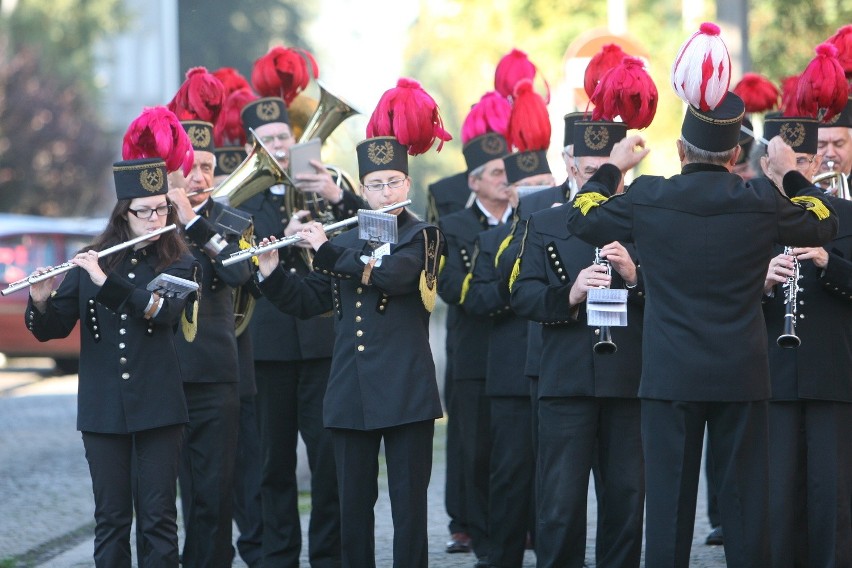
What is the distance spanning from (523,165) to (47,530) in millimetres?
3810

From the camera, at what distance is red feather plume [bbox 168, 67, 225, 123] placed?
947cm

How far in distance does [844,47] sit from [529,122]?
185 cm

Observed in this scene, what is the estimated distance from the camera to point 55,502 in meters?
11.8

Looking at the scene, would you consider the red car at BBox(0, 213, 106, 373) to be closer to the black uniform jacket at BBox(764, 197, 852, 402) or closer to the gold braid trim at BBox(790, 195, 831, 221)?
the black uniform jacket at BBox(764, 197, 852, 402)

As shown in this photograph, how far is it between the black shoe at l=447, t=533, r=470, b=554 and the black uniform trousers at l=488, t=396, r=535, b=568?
0.79 m

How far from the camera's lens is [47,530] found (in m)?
10.6

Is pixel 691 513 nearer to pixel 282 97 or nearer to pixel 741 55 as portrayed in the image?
pixel 282 97

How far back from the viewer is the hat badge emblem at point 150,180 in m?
7.59

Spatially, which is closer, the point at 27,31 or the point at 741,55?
the point at 741,55

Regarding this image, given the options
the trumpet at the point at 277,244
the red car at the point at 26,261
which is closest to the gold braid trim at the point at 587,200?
the trumpet at the point at 277,244

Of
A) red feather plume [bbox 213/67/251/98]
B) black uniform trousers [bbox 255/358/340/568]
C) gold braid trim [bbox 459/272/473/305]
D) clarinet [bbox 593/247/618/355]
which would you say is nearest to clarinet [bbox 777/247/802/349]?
clarinet [bbox 593/247/618/355]

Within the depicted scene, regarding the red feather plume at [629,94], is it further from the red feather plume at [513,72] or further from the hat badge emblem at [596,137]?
the red feather plume at [513,72]

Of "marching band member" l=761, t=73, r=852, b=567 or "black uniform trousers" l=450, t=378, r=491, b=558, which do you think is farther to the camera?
"black uniform trousers" l=450, t=378, r=491, b=558

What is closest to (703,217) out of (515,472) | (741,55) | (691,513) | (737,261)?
(737,261)
